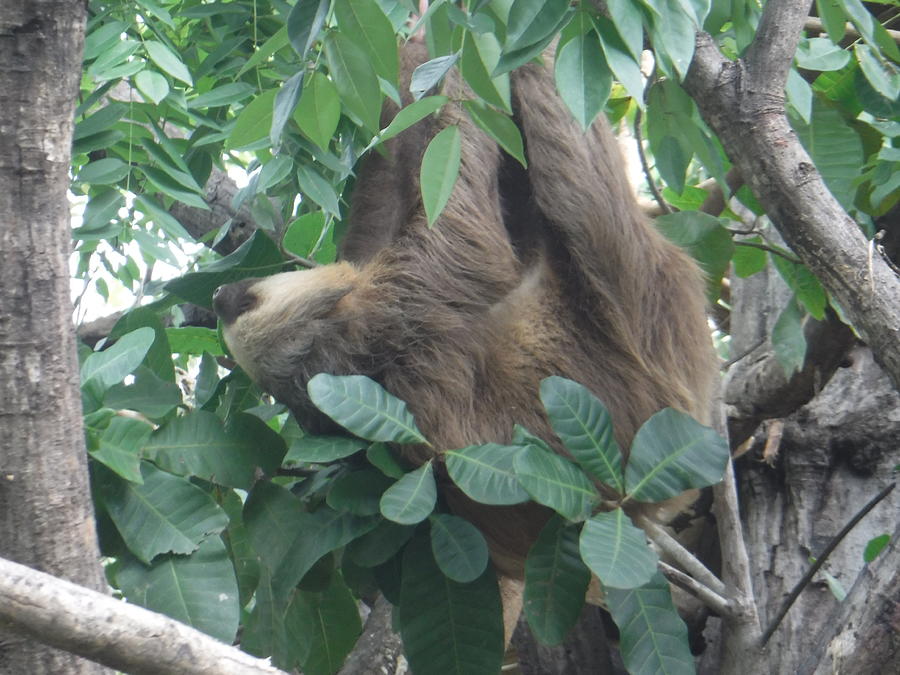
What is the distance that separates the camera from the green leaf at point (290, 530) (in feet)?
8.36

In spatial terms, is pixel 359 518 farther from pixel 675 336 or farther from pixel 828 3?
pixel 828 3

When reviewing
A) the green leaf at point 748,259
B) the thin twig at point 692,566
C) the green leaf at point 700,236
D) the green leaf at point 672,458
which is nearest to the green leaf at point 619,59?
the green leaf at point 672,458

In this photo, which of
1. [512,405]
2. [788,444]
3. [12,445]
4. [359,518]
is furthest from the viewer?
[788,444]

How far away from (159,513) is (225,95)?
1219 millimetres

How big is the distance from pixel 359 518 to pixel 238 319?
75cm

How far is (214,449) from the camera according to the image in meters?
2.58

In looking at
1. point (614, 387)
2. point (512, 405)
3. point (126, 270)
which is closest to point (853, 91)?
point (614, 387)

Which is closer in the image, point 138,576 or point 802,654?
point 138,576

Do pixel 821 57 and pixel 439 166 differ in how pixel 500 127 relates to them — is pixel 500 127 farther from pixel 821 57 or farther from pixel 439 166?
pixel 821 57

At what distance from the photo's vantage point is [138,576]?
2.38 m

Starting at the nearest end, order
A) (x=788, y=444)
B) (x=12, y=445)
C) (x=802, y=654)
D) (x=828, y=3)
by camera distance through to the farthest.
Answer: (x=12, y=445)
(x=828, y=3)
(x=802, y=654)
(x=788, y=444)

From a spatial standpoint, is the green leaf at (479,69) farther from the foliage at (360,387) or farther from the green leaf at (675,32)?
the green leaf at (675,32)

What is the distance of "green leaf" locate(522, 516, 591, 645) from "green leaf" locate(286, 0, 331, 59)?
1321 mm

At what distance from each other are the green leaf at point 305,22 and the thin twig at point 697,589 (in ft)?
6.15
